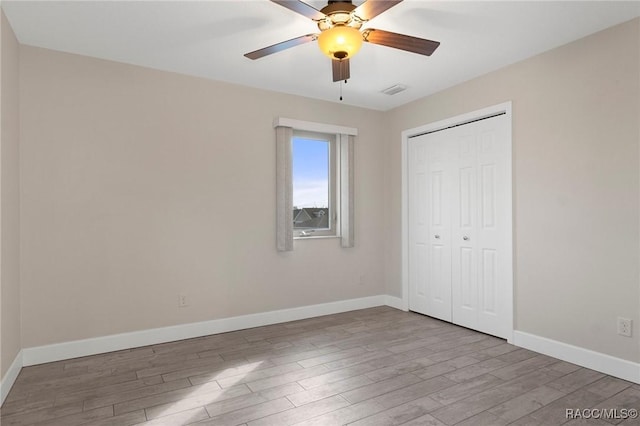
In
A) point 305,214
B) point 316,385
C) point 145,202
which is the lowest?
point 316,385

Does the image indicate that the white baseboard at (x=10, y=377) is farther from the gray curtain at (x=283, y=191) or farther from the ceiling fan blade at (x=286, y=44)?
the ceiling fan blade at (x=286, y=44)

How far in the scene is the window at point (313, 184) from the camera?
14.9 feet

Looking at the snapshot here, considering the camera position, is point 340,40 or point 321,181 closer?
point 340,40

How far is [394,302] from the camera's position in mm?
4855

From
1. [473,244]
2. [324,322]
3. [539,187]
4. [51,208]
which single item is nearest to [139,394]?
[51,208]

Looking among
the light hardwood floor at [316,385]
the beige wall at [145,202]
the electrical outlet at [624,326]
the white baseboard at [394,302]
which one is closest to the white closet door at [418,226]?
the white baseboard at [394,302]

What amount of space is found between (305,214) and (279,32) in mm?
2233

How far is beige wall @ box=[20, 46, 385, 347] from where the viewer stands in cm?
311

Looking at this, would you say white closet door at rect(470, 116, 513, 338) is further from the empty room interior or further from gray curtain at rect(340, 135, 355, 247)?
gray curtain at rect(340, 135, 355, 247)

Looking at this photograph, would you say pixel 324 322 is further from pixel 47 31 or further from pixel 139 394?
pixel 47 31

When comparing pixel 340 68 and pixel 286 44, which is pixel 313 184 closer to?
pixel 340 68

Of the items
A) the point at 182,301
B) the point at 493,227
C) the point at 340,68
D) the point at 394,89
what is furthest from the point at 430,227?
the point at 182,301

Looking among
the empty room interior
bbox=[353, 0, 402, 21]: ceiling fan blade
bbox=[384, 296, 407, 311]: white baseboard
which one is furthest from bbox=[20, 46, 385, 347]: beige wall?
bbox=[353, 0, 402, 21]: ceiling fan blade

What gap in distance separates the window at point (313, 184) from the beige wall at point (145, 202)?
247 millimetres
